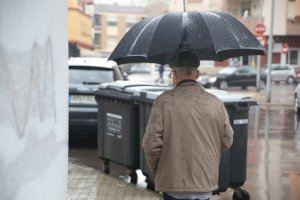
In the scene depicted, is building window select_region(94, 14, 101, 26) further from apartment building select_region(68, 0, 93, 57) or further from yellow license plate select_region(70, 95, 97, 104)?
yellow license plate select_region(70, 95, 97, 104)

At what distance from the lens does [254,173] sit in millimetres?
8625

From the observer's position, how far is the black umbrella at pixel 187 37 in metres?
4.14

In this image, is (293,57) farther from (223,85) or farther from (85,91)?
(85,91)

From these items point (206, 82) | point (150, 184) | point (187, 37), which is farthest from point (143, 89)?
point (206, 82)

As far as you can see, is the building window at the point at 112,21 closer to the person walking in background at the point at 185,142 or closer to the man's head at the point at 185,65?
the man's head at the point at 185,65

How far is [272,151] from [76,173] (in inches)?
177

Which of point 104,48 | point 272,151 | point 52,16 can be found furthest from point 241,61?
point 104,48

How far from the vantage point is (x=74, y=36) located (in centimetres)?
5266

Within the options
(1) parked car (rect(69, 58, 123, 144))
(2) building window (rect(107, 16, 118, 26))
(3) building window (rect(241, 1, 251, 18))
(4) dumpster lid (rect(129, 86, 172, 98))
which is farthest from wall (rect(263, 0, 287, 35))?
(2) building window (rect(107, 16, 118, 26))

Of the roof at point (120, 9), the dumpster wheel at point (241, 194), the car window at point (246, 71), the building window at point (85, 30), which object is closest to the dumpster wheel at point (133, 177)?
the dumpster wheel at point (241, 194)

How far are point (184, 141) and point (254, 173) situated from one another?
213 inches

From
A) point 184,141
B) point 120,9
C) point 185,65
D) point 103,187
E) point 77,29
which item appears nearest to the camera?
point 184,141

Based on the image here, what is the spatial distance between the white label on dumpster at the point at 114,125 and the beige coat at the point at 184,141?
404 centimetres

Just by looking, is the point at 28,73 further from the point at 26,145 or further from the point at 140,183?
the point at 140,183
